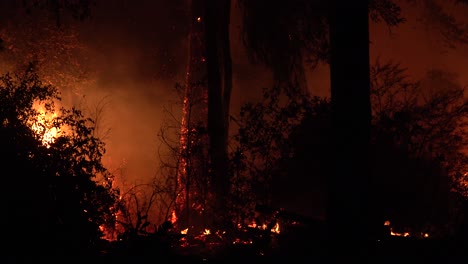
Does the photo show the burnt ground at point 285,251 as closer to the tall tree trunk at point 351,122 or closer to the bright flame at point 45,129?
the tall tree trunk at point 351,122

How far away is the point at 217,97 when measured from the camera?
11094 millimetres

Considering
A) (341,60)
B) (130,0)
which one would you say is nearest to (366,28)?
(341,60)

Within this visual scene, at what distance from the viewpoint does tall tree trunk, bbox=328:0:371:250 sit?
6.22 m

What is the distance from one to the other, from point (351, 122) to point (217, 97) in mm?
5191

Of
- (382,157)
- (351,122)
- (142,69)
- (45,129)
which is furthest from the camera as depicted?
(142,69)

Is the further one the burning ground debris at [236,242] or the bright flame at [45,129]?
the bright flame at [45,129]

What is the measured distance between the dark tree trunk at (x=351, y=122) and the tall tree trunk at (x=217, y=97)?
3.55 m

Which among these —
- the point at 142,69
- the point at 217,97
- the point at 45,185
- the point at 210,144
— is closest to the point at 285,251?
the point at 45,185

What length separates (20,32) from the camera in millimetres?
18469

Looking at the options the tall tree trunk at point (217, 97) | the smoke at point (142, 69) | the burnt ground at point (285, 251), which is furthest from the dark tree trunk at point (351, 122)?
the smoke at point (142, 69)

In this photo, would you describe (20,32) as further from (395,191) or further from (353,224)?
(353,224)

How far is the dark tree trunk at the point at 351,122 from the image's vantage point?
20.4 feet

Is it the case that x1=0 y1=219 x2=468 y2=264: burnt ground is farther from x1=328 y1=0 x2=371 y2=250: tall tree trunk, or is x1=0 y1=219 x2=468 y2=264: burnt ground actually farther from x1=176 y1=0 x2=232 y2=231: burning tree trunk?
x1=176 y1=0 x2=232 y2=231: burning tree trunk

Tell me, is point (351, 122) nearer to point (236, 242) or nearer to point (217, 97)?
point (236, 242)
